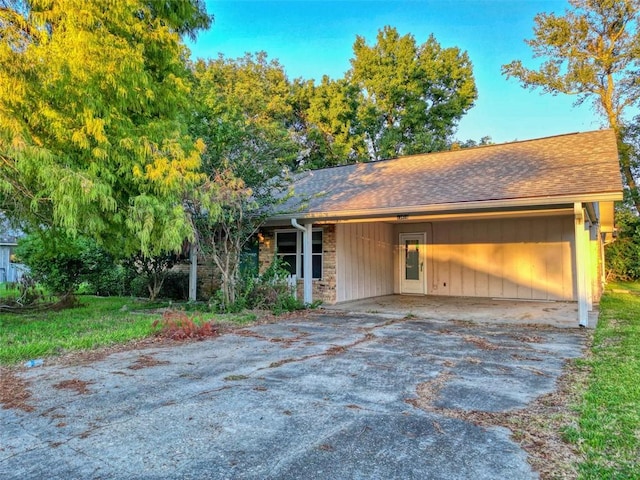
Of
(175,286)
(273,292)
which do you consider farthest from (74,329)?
(175,286)

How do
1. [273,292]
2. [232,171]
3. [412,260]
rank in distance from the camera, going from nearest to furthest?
[232,171]
[273,292]
[412,260]

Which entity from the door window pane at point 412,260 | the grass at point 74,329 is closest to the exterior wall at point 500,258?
the door window pane at point 412,260

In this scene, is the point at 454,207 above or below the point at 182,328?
above

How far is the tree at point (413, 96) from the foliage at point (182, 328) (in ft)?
64.2

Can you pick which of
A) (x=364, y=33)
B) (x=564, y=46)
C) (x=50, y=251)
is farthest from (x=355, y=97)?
(x=50, y=251)

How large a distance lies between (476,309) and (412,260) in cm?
398

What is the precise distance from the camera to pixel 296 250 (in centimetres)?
1178

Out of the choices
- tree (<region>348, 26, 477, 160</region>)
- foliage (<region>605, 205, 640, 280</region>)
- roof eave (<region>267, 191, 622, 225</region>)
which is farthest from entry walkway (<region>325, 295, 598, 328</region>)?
tree (<region>348, 26, 477, 160</region>)

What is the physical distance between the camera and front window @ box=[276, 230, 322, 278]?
11516mm

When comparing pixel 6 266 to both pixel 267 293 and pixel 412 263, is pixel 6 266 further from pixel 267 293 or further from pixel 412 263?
pixel 412 263

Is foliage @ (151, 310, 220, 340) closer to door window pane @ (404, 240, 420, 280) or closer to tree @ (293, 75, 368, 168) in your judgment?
door window pane @ (404, 240, 420, 280)

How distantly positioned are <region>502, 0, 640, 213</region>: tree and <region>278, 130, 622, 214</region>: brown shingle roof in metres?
13.4

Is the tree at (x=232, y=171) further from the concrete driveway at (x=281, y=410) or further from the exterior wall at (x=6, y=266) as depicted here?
the exterior wall at (x=6, y=266)

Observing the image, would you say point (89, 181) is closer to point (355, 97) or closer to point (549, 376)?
point (549, 376)
